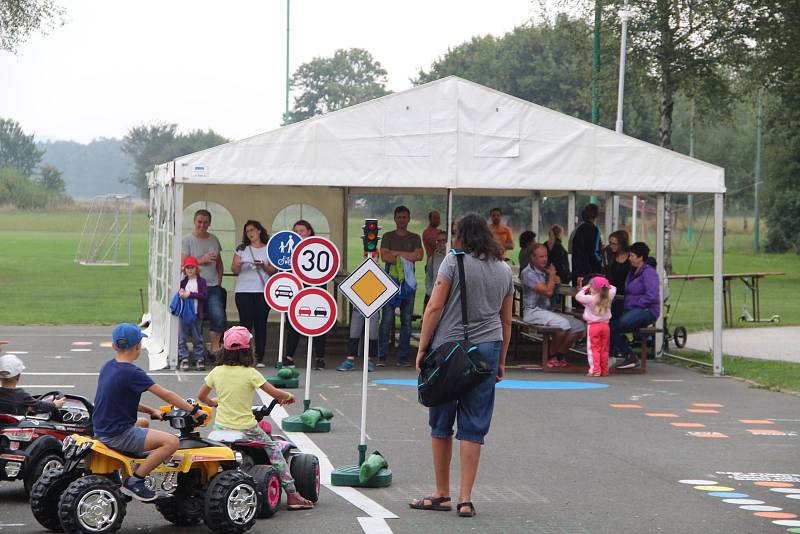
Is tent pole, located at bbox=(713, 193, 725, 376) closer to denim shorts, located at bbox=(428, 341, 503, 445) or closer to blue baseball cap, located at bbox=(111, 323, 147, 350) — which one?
denim shorts, located at bbox=(428, 341, 503, 445)

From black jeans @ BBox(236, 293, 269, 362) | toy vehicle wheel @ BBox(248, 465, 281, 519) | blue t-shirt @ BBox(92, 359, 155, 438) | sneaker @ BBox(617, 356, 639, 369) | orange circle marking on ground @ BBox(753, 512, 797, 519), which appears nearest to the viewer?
blue t-shirt @ BBox(92, 359, 155, 438)

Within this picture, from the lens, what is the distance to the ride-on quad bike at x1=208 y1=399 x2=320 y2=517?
A: 27.8 feet

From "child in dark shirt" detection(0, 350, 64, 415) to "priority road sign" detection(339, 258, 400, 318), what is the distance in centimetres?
238

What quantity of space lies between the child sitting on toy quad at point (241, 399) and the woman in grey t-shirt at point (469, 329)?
0.89 metres

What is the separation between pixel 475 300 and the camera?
28.6 ft

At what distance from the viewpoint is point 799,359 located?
21156mm

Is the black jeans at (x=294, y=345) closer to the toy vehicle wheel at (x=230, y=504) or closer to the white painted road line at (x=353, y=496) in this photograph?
the white painted road line at (x=353, y=496)

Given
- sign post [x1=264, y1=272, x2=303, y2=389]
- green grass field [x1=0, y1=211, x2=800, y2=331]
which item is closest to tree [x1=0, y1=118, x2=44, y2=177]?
green grass field [x1=0, y1=211, x2=800, y2=331]

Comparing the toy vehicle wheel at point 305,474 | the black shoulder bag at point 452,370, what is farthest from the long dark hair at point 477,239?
the toy vehicle wheel at point 305,474

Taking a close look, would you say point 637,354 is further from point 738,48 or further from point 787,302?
point 738,48

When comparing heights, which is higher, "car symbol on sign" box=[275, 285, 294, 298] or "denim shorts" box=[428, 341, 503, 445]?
"car symbol on sign" box=[275, 285, 294, 298]

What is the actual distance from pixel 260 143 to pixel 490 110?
3164 mm

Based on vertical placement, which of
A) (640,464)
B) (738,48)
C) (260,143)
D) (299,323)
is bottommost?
(640,464)

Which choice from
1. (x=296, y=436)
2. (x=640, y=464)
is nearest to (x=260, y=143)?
(x=296, y=436)
